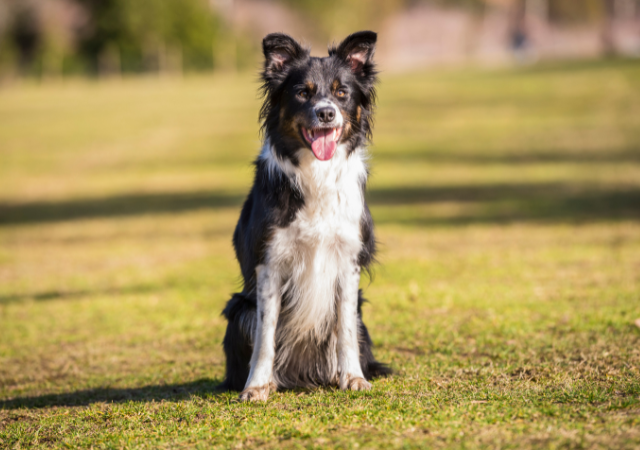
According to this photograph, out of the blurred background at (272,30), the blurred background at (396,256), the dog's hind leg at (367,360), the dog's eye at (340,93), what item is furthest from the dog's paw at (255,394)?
the blurred background at (272,30)

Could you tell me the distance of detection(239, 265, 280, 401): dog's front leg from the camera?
16.3 feet

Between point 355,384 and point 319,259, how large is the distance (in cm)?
93

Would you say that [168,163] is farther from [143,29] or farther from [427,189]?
[143,29]

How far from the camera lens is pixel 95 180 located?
72.9 feet

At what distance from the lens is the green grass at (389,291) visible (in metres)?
4.32

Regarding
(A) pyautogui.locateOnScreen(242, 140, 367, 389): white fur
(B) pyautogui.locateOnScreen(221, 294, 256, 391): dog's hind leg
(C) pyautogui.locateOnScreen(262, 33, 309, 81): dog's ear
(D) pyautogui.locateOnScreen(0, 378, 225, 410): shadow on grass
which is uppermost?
(C) pyautogui.locateOnScreen(262, 33, 309, 81): dog's ear

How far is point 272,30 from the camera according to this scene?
73.7m

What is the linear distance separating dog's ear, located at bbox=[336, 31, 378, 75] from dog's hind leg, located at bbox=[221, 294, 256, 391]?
1.89 metres

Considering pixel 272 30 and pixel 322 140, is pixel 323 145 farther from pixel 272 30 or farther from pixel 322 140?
pixel 272 30

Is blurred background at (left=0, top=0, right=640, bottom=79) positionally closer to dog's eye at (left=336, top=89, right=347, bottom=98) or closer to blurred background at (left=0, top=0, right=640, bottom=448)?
blurred background at (left=0, top=0, right=640, bottom=448)

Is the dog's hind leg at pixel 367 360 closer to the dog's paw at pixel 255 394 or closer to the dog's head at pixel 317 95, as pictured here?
the dog's paw at pixel 255 394

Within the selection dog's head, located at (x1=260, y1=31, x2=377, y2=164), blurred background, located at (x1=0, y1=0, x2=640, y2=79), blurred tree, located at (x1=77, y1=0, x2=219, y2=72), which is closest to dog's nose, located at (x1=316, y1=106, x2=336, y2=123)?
dog's head, located at (x1=260, y1=31, x2=377, y2=164)

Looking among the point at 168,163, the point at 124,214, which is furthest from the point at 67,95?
the point at 124,214

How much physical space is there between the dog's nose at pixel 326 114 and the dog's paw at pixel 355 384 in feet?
6.02
